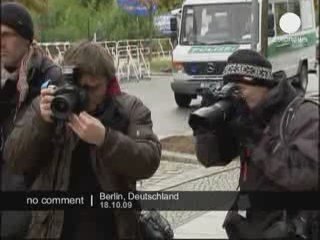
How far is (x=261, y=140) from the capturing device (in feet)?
7.33

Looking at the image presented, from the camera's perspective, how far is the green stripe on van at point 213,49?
21.2 ft

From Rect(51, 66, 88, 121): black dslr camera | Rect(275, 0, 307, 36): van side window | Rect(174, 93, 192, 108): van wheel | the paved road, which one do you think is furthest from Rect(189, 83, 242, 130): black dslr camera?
Rect(174, 93, 192, 108): van wheel

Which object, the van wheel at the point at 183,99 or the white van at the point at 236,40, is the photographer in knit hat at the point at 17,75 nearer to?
the white van at the point at 236,40

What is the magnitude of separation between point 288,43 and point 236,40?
1.39 metres

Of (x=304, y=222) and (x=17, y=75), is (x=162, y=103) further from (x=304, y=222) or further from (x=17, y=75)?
(x=304, y=222)

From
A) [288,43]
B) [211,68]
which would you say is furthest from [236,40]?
[288,43]

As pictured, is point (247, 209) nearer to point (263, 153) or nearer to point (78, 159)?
point (263, 153)

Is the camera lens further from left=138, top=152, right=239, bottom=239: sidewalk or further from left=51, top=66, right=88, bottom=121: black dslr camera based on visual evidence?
left=138, top=152, right=239, bottom=239: sidewalk

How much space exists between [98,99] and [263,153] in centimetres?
58

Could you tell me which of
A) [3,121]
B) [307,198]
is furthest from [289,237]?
[3,121]

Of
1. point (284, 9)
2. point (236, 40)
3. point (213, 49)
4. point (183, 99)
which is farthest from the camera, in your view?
point (213, 49)

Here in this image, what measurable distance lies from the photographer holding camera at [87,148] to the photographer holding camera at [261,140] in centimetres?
23

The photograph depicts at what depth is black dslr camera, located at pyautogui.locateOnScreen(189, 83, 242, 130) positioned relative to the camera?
89.7 inches

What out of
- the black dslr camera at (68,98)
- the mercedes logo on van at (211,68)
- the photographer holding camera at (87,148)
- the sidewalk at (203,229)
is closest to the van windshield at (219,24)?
the mercedes logo on van at (211,68)
